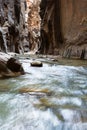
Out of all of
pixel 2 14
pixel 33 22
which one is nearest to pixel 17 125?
pixel 2 14

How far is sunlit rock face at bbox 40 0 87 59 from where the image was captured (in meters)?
17.4

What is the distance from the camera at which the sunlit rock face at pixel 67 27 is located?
57.2ft

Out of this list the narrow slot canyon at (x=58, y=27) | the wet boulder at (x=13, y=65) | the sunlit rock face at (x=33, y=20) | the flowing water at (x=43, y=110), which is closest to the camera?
the flowing water at (x=43, y=110)

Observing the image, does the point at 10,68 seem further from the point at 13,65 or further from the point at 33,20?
the point at 33,20

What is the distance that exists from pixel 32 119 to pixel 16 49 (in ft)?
126

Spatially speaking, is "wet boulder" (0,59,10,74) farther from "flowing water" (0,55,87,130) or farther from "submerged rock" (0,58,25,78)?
"flowing water" (0,55,87,130)

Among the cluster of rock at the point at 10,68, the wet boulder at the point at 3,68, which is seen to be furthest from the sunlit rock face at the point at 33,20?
the wet boulder at the point at 3,68

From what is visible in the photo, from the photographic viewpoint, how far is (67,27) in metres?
22.0

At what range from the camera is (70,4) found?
2167 centimetres

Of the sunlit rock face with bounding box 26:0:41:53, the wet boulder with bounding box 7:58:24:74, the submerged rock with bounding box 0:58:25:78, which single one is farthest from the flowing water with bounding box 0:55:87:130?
the sunlit rock face with bounding box 26:0:41:53

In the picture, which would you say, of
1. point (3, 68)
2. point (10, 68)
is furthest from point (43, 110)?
point (10, 68)

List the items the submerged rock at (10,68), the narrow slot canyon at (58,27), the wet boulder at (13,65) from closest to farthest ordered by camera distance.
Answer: the submerged rock at (10,68) < the wet boulder at (13,65) < the narrow slot canyon at (58,27)

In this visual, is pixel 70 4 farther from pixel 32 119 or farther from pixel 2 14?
pixel 32 119

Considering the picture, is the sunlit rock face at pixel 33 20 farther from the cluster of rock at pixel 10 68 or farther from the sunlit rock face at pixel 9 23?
the cluster of rock at pixel 10 68
